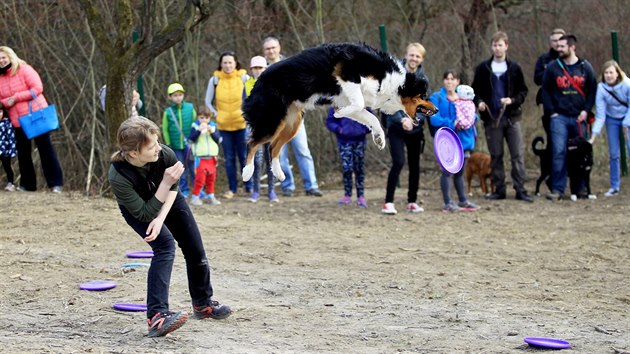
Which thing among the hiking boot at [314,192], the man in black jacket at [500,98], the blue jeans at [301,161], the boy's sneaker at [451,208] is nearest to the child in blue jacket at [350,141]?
the blue jeans at [301,161]

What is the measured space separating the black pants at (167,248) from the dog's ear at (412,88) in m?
1.61

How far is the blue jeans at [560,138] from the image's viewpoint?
477 inches

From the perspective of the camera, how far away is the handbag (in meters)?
11.9

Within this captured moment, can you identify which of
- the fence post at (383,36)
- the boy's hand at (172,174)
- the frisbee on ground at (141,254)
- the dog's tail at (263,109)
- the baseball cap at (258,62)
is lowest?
the frisbee on ground at (141,254)

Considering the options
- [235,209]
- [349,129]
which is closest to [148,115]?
[235,209]

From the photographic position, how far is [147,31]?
10.6 meters

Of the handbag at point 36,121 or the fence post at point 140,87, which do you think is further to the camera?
the fence post at point 140,87

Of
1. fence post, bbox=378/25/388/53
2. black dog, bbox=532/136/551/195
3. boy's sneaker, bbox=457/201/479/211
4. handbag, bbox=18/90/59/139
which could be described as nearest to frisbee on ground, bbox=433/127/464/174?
boy's sneaker, bbox=457/201/479/211

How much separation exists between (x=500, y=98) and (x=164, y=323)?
23.7ft

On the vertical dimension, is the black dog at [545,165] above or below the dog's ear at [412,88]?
below

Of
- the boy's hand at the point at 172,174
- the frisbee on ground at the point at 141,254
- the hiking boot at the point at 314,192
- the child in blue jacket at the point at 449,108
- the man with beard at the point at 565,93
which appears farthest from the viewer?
the hiking boot at the point at 314,192

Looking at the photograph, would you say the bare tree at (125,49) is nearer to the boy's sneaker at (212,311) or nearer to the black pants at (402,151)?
the black pants at (402,151)

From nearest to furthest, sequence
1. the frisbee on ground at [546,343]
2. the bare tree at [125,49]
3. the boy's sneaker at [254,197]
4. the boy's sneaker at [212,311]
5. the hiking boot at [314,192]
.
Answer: the frisbee on ground at [546,343], the boy's sneaker at [212,311], the bare tree at [125,49], the boy's sneaker at [254,197], the hiking boot at [314,192]

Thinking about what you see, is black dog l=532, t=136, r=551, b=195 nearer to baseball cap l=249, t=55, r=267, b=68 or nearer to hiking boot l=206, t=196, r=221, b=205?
hiking boot l=206, t=196, r=221, b=205
